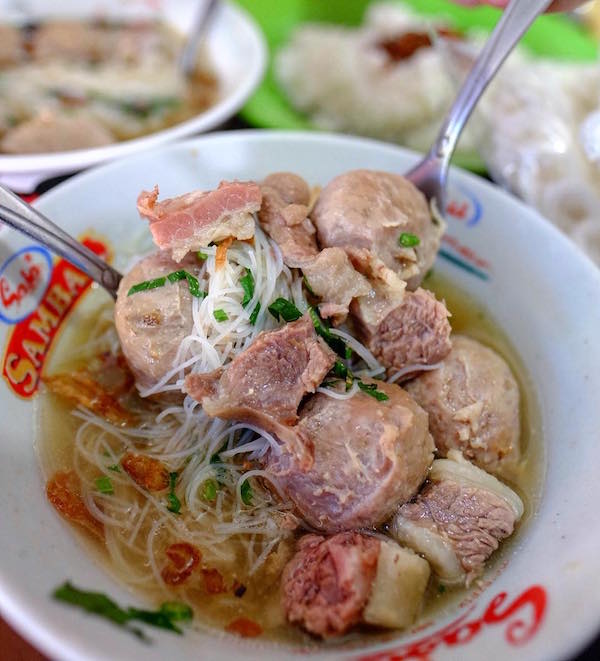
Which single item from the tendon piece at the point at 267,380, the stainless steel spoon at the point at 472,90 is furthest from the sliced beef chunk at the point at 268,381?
the stainless steel spoon at the point at 472,90

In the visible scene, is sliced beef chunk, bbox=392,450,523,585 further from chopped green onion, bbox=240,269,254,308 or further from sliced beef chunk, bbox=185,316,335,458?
chopped green onion, bbox=240,269,254,308

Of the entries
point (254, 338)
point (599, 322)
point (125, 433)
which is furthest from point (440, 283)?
point (125, 433)

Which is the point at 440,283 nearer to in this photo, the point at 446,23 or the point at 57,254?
the point at 57,254

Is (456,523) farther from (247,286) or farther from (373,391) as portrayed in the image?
(247,286)

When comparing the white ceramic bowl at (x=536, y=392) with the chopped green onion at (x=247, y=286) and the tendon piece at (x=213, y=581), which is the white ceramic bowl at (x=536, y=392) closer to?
the tendon piece at (x=213, y=581)

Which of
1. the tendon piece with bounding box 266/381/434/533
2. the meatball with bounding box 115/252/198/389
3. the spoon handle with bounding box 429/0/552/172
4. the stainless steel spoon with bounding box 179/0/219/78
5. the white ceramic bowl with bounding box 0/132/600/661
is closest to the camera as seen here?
the white ceramic bowl with bounding box 0/132/600/661

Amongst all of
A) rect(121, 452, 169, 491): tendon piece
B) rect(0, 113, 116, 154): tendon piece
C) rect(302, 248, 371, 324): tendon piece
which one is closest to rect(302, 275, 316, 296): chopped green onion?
rect(302, 248, 371, 324): tendon piece
